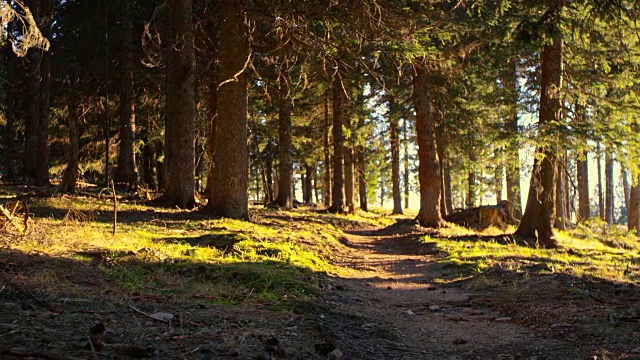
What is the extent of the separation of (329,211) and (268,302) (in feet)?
66.4

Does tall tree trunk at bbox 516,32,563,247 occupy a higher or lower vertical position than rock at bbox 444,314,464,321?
higher

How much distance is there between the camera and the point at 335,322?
16.0ft

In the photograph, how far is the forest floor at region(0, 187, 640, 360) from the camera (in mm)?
3330

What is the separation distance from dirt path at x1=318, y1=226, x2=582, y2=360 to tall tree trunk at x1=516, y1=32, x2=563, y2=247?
5905 mm

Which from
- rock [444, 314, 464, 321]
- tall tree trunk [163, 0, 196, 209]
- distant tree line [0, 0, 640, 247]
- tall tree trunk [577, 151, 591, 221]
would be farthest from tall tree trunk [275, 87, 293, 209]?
rock [444, 314, 464, 321]

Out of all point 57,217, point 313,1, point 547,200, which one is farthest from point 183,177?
point 547,200

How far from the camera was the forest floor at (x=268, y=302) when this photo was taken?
3.33m

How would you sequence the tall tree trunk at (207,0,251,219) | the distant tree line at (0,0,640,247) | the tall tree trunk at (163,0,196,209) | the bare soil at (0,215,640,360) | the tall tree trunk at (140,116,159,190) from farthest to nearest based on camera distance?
the tall tree trunk at (140,116,159,190)
the tall tree trunk at (163,0,196,209)
the tall tree trunk at (207,0,251,219)
the distant tree line at (0,0,640,247)
the bare soil at (0,215,640,360)

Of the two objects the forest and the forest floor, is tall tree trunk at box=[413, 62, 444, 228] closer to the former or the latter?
the forest

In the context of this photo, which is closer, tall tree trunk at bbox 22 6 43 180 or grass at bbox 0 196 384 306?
grass at bbox 0 196 384 306

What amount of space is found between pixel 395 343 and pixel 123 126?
1760cm

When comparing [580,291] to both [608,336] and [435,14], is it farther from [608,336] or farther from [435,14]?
[435,14]

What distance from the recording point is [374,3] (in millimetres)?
9766

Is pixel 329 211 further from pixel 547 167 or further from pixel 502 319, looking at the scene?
pixel 502 319
